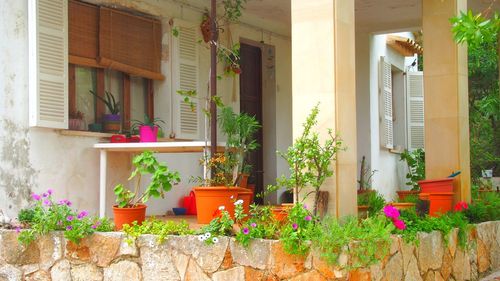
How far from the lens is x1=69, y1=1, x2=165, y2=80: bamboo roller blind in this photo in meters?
7.71

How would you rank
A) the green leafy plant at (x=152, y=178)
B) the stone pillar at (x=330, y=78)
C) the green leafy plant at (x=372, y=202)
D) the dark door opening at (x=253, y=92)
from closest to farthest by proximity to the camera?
the stone pillar at (x=330, y=78) < the green leafy plant at (x=152, y=178) < the green leafy plant at (x=372, y=202) < the dark door opening at (x=253, y=92)

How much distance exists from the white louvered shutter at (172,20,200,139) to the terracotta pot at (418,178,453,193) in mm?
2838

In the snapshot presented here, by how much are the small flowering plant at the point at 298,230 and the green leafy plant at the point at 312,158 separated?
20 centimetres

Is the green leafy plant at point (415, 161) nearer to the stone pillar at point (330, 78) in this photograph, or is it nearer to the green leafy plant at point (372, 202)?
the green leafy plant at point (372, 202)

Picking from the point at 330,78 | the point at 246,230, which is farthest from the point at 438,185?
the point at 246,230

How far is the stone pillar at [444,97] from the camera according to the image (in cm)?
779

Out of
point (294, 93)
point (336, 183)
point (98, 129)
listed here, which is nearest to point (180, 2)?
point (98, 129)

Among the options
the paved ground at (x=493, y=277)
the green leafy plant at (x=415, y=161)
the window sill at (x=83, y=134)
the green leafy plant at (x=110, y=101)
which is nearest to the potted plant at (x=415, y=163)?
the green leafy plant at (x=415, y=161)

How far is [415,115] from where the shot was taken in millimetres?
14227

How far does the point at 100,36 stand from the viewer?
7.90 metres

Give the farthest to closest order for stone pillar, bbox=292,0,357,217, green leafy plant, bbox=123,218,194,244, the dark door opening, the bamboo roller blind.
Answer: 1. the dark door opening
2. the bamboo roller blind
3. green leafy plant, bbox=123,218,194,244
4. stone pillar, bbox=292,0,357,217

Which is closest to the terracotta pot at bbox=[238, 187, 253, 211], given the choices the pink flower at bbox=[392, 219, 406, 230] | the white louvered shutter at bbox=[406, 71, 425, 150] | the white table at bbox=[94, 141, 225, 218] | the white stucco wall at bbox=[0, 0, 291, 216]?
the white table at bbox=[94, 141, 225, 218]

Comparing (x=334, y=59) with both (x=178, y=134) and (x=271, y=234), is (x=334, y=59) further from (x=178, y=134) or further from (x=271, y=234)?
(x=178, y=134)

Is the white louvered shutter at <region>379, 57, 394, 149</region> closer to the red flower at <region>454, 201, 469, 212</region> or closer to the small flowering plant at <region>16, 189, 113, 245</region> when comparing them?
the red flower at <region>454, 201, 469, 212</region>
